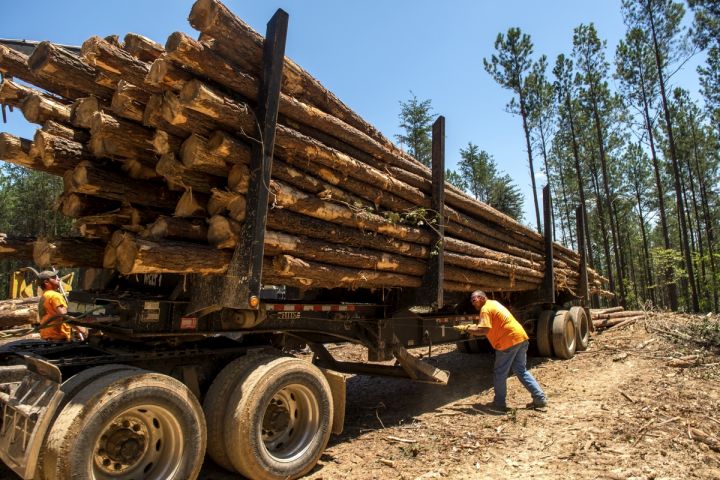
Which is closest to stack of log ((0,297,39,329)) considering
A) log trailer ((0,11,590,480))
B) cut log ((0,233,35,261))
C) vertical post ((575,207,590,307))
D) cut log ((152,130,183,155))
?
log trailer ((0,11,590,480))

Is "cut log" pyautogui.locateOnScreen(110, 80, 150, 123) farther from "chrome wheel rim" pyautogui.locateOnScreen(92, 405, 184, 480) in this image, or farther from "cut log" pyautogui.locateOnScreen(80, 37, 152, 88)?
"chrome wheel rim" pyautogui.locateOnScreen(92, 405, 184, 480)

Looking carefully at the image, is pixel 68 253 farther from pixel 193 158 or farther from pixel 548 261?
pixel 548 261

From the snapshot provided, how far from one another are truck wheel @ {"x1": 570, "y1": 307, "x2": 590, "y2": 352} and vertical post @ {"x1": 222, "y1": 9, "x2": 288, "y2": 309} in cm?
983

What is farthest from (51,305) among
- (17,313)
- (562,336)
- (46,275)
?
(17,313)

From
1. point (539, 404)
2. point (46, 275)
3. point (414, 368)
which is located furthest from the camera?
point (539, 404)

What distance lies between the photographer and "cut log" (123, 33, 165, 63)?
4633 mm

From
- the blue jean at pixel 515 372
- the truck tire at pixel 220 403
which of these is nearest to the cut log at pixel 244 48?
the truck tire at pixel 220 403

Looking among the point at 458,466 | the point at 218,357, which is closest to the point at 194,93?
the point at 218,357

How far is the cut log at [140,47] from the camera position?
463 cm

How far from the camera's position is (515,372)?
7.27 metres

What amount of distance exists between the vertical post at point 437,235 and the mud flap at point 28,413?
4.38 m

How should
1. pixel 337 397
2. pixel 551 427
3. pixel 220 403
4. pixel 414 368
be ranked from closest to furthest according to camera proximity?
pixel 220 403 → pixel 337 397 → pixel 551 427 → pixel 414 368

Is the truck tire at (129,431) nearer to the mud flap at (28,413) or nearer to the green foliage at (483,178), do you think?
the mud flap at (28,413)

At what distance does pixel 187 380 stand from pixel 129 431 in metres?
0.80
